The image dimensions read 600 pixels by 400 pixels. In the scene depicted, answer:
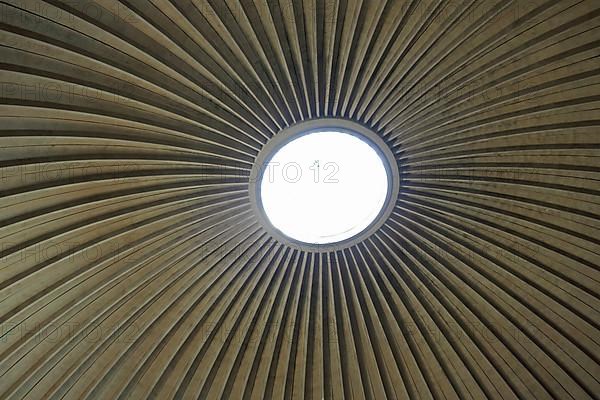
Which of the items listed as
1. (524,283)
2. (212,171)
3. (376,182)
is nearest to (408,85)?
(376,182)

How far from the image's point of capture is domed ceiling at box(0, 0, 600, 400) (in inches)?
398

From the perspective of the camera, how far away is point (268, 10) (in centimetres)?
999

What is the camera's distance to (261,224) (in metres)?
12.6

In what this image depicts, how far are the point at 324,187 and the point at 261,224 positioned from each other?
7.74 ft

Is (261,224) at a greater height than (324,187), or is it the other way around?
(324,187)

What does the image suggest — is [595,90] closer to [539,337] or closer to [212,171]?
[539,337]

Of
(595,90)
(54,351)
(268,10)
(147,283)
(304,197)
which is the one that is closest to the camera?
(268,10)

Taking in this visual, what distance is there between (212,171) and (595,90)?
21.1ft

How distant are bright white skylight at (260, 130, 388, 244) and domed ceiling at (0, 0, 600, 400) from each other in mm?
445

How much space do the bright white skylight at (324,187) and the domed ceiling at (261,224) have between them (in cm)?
45

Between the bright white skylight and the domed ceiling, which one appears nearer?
the domed ceiling

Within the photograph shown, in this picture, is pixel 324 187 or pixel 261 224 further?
pixel 324 187

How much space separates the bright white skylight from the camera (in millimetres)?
12633

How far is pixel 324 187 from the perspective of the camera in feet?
47.5
